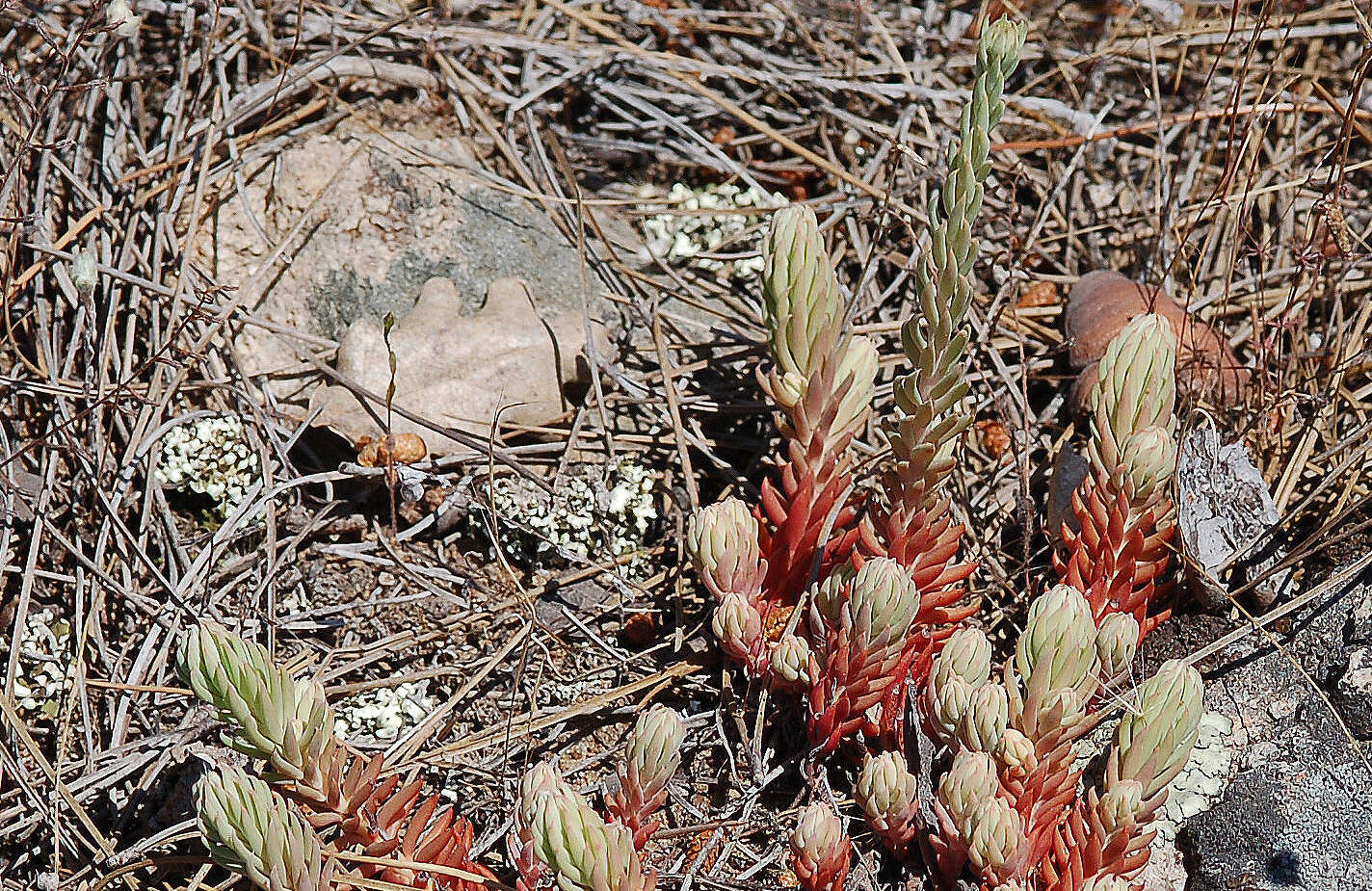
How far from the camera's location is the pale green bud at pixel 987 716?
195 cm

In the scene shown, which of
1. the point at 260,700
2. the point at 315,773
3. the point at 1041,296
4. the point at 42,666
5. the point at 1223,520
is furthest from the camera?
the point at 1041,296

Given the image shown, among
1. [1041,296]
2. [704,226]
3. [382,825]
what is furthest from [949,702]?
[704,226]

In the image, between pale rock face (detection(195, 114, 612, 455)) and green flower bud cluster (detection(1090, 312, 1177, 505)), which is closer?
green flower bud cluster (detection(1090, 312, 1177, 505))

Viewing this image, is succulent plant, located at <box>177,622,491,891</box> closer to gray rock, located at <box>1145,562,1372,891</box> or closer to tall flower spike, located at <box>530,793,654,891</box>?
tall flower spike, located at <box>530,793,654,891</box>

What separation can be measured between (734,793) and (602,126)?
6.80 ft

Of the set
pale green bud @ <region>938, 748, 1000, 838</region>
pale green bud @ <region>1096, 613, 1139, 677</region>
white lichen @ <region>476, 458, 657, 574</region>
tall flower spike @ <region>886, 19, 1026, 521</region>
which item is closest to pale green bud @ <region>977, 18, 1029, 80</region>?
tall flower spike @ <region>886, 19, 1026, 521</region>

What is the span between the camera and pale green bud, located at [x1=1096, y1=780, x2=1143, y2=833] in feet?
6.23

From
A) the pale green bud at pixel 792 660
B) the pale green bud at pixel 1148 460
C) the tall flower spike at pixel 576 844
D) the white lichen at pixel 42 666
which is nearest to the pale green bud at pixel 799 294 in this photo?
the pale green bud at pixel 792 660

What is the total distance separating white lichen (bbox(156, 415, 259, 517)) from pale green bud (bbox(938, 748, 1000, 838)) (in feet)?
5.97

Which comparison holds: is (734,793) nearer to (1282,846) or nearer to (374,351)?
(1282,846)

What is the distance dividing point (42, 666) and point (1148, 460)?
2.46 m

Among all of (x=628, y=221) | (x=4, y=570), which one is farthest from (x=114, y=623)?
(x=628, y=221)

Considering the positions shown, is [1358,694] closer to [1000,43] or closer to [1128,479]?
[1128,479]

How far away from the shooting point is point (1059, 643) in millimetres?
1947
